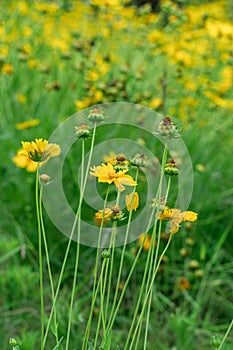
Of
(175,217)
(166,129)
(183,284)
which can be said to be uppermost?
(166,129)

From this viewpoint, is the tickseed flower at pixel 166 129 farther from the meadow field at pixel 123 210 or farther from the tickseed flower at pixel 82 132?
the meadow field at pixel 123 210

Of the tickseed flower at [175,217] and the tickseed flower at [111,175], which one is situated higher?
the tickseed flower at [111,175]

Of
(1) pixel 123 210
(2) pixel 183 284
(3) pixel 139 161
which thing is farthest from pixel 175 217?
(2) pixel 183 284

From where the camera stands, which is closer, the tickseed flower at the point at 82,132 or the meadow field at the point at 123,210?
the tickseed flower at the point at 82,132

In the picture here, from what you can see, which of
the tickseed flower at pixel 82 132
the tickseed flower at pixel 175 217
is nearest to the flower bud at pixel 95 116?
the tickseed flower at pixel 82 132

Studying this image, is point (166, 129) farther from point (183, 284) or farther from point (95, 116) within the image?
point (183, 284)

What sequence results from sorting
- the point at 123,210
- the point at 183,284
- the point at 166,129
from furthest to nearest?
the point at 183,284, the point at 123,210, the point at 166,129

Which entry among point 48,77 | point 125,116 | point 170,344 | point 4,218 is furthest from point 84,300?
point 48,77

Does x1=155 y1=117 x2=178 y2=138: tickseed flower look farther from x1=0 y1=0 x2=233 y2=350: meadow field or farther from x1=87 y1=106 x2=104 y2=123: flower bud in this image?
x1=0 y1=0 x2=233 y2=350: meadow field

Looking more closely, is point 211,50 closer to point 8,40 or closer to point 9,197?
point 8,40

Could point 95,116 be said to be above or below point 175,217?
above

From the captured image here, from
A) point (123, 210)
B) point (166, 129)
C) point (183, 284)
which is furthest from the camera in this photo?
point (183, 284)

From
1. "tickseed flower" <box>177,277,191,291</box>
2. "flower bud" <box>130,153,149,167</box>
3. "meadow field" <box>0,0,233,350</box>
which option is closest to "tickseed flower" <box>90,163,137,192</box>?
"flower bud" <box>130,153,149,167</box>

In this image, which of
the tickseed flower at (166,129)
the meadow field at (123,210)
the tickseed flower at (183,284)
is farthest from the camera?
the tickseed flower at (183,284)
